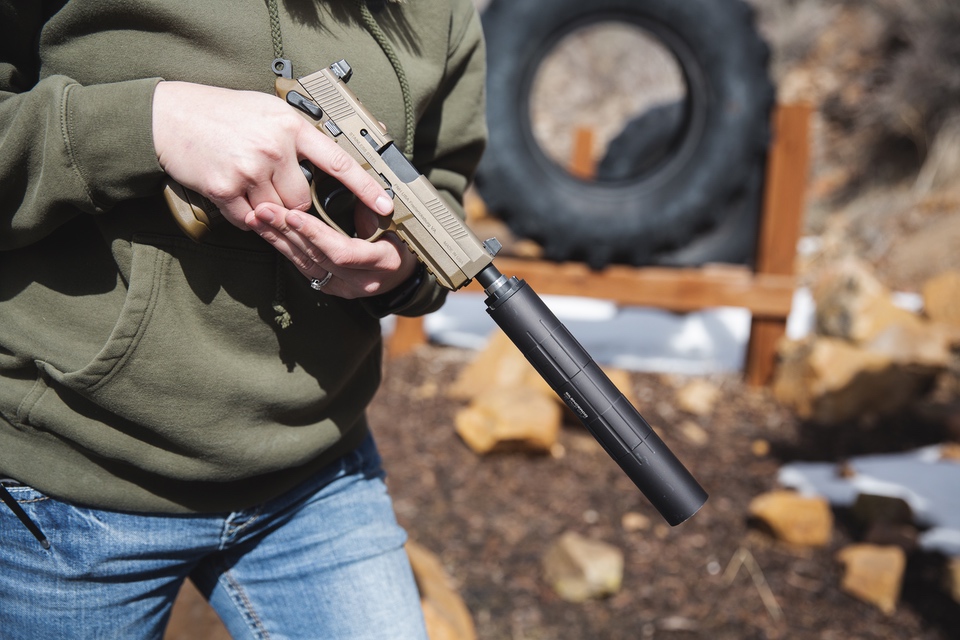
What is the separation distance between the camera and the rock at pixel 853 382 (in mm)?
3801

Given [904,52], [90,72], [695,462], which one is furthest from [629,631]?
[904,52]

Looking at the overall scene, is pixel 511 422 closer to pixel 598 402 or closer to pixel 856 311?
pixel 856 311

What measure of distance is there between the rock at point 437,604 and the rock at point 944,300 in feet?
11.5

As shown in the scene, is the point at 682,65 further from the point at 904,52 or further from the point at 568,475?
the point at 904,52

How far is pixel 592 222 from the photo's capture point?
13.6 ft

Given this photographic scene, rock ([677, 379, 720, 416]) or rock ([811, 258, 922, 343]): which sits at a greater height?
rock ([811, 258, 922, 343])

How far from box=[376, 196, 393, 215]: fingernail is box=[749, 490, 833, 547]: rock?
7.65 feet

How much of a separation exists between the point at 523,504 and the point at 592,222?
5.50ft

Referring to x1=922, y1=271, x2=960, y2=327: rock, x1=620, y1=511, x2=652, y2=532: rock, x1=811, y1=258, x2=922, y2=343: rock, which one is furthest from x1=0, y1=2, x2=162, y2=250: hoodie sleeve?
x1=922, y1=271, x2=960, y2=327: rock

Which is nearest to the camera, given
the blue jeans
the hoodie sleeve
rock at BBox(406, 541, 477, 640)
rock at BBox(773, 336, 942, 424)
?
the hoodie sleeve

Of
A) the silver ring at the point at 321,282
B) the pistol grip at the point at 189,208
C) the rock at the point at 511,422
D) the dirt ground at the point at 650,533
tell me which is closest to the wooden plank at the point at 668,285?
the dirt ground at the point at 650,533

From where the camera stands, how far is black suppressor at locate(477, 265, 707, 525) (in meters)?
1.09

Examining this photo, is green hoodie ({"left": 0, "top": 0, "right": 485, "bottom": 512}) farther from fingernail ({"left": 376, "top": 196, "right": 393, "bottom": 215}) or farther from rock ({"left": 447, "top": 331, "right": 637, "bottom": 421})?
rock ({"left": 447, "top": 331, "right": 637, "bottom": 421})

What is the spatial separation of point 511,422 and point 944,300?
2.87 metres
